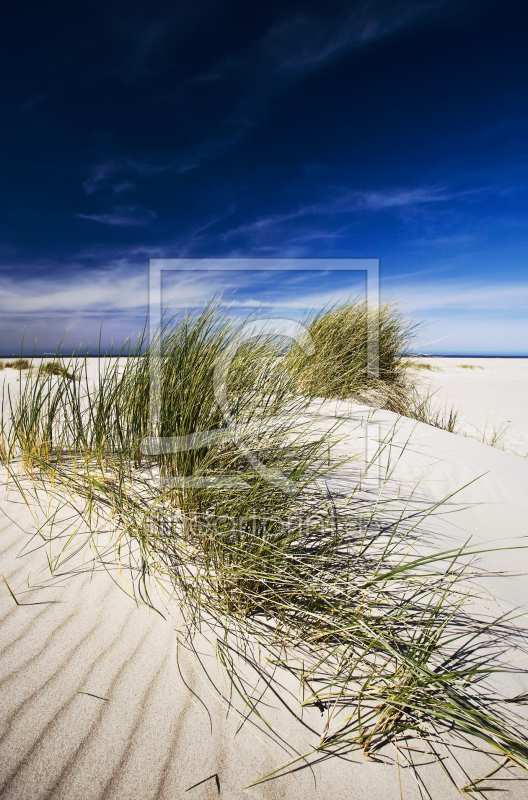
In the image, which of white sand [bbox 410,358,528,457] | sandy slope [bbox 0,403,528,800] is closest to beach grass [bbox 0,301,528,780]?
sandy slope [bbox 0,403,528,800]

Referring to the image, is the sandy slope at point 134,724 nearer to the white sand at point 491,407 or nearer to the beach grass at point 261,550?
the beach grass at point 261,550

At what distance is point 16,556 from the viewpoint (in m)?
1.40

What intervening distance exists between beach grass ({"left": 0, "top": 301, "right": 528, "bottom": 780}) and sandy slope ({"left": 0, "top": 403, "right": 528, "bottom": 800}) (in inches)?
2.3

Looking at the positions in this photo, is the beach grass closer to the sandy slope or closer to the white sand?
the sandy slope

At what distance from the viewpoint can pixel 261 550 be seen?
1.13 metres

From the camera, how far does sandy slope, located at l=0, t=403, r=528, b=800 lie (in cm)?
84

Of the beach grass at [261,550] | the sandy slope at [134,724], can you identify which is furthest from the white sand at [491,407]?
→ the sandy slope at [134,724]

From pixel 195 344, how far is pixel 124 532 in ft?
3.37

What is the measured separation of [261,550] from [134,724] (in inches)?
21.5

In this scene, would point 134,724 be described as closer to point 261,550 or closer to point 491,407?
point 261,550

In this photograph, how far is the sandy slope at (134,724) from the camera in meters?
0.84

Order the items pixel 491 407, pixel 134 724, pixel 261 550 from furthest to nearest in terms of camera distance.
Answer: pixel 491 407, pixel 261 550, pixel 134 724

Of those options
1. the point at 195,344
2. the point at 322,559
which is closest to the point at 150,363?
the point at 195,344

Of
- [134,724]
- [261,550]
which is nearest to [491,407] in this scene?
[261,550]
